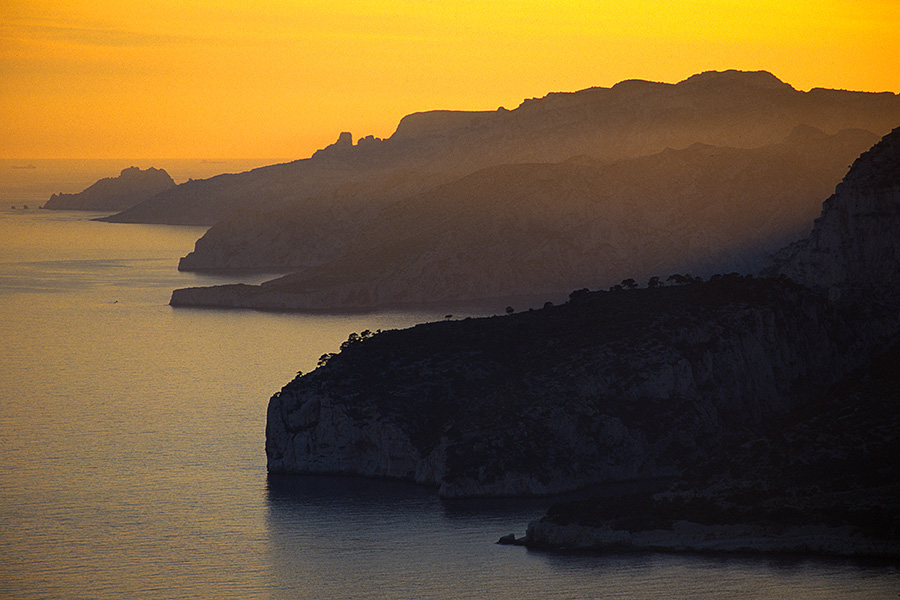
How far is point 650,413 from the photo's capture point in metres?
116

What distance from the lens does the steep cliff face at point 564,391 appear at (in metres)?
111

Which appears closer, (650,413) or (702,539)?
(702,539)

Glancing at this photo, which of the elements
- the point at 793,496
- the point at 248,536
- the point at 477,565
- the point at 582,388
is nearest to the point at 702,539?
the point at 793,496

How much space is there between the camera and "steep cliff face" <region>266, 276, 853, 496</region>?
110812 mm

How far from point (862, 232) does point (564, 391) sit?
51.9m

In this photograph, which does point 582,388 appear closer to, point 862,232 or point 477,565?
point 477,565

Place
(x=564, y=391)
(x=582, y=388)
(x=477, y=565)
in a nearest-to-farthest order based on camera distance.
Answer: (x=477, y=565)
(x=564, y=391)
(x=582, y=388)

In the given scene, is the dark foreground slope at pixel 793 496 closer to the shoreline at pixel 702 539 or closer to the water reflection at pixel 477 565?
the shoreline at pixel 702 539

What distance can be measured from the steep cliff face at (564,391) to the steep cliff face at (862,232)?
61.6 feet

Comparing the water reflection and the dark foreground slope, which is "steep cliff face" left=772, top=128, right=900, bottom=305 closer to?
the dark foreground slope

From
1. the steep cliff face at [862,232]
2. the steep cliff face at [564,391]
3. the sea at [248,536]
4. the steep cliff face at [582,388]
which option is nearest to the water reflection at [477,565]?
the sea at [248,536]

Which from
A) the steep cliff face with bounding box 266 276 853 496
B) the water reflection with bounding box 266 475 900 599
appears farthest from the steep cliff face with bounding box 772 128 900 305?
the water reflection with bounding box 266 475 900 599

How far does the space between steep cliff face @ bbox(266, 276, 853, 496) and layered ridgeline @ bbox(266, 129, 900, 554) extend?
6.2 inches

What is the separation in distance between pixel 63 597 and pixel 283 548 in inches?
601
